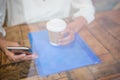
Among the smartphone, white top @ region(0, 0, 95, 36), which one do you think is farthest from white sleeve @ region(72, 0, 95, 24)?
the smartphone

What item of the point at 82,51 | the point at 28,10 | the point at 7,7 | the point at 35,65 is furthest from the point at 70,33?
the point at 7,7

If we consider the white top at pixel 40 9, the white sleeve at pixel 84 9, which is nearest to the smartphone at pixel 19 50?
the white top at pixel 40 9

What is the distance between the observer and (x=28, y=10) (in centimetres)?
→ 92

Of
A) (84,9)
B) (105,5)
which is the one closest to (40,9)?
(84,9)

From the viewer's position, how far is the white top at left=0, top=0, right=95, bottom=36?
880mm

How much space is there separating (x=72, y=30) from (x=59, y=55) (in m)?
0.16

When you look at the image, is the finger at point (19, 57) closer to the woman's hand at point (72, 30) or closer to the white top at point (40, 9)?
the woman's hand at point (72, 30)

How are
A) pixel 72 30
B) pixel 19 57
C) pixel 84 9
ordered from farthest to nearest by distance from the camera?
pixel 84 9 < pixel 72 30 < pixel 19 57

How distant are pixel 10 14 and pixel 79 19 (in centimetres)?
42

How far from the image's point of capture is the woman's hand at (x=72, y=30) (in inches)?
25.8

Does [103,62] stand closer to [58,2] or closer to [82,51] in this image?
[82,51]

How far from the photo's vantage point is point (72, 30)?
0.72 m

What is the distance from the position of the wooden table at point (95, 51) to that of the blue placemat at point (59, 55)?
2cm

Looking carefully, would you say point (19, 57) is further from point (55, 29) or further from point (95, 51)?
point (95, 51)
